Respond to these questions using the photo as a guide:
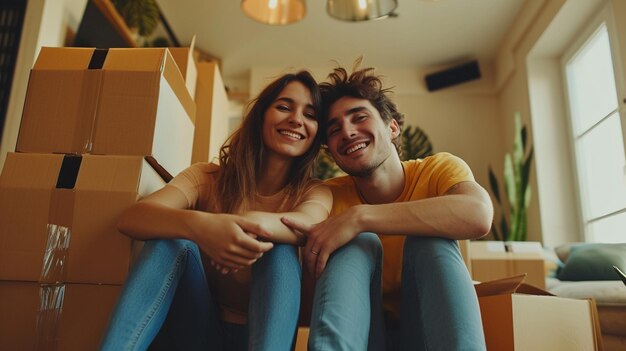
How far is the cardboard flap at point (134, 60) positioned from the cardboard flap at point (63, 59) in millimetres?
62

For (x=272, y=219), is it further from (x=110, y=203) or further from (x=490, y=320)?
(x=490, y=320)

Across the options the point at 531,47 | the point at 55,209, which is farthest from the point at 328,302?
the point at 531,47

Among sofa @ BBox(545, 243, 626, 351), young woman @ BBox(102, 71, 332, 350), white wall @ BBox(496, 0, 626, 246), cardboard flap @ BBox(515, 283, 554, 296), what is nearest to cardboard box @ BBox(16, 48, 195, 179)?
young woman @ BBox(102, 71, 332, 350)

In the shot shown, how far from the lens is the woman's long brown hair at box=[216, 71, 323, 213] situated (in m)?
1.34

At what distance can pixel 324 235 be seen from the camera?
1092mm

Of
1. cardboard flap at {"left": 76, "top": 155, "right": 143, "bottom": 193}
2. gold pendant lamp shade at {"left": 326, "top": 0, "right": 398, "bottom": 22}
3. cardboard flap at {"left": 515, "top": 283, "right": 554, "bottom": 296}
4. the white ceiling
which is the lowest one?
cardboard flap at {"left": 515, "top": 283, "right": 554, "bottom": 296}

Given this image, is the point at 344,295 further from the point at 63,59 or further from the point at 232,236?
the point at 63,59

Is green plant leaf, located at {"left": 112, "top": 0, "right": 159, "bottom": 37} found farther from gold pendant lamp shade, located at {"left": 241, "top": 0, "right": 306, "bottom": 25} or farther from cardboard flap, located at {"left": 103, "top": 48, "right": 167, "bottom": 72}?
cardboard flap, located at {"left": 103, "top": 48, "right": 167, "bottom": 72}

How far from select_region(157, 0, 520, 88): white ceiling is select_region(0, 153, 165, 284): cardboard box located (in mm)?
2500

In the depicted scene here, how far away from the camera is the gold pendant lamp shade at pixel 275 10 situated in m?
2.29

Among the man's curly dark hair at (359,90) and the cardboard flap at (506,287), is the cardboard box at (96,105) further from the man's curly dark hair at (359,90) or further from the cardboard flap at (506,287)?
the cardboard flap at (506,287)

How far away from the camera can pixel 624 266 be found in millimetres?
1981

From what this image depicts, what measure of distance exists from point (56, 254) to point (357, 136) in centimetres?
80

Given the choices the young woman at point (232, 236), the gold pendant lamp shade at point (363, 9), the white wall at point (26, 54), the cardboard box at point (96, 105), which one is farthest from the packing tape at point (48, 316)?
the gold pendant lamp shade at point (363, 9)
